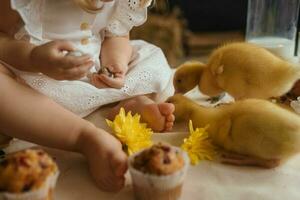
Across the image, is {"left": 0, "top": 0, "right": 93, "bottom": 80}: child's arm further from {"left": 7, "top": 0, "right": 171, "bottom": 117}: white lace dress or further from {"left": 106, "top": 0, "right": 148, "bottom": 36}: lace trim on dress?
{"left": 106, "top": 0, "right": 148, "bottom": 36}: lace trim on dress

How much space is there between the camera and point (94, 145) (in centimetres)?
69

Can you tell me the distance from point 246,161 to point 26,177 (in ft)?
1.06

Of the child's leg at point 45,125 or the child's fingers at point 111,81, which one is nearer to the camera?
the child's leg at point 45,125

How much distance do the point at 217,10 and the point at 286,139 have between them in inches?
60.5

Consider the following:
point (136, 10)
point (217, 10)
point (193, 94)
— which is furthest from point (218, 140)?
point (217, 10)

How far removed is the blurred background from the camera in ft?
6.61

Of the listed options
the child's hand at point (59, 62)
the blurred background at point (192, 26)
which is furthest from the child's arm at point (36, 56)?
the blurred background at point (192, 26)

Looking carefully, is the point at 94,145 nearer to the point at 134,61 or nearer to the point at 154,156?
the point at 154,156

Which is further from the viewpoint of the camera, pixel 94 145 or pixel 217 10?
pixel 217 10

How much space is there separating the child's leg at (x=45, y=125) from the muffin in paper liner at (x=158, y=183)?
0.08m

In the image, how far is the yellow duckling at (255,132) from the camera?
2.21 feet

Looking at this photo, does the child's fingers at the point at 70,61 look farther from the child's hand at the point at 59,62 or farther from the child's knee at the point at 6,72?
the child's knee at the point at 6,72

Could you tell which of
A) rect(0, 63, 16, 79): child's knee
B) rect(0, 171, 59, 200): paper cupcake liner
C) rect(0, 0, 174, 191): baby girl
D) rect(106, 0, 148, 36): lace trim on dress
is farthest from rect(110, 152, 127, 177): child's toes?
rect(106, 0, 148, 36): lace trim on dress

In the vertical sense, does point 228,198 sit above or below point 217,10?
above
